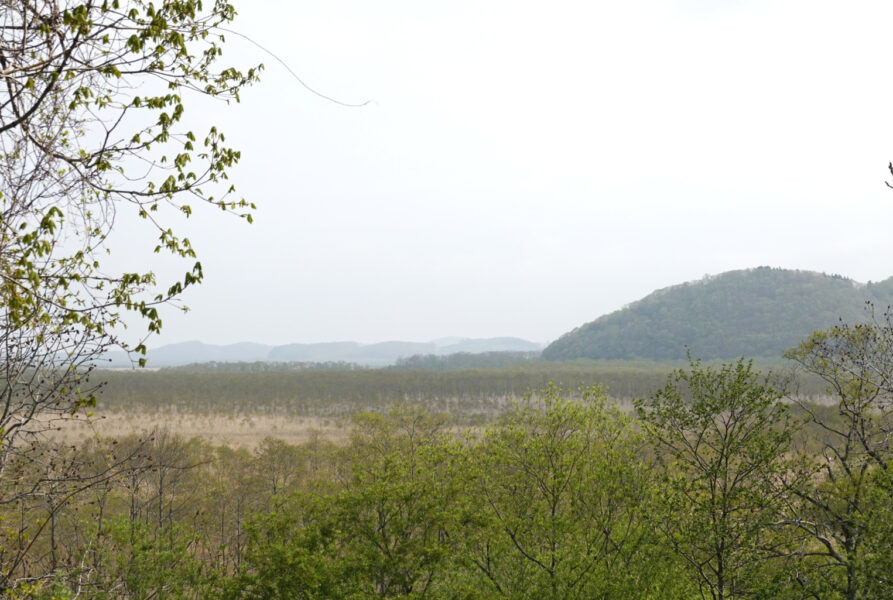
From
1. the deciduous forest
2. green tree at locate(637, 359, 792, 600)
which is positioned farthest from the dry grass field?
green tree at locate(637, 359, 792, 600)

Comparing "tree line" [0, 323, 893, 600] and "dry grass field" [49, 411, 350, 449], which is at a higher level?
"tree line" [0, 323, 893, 600]

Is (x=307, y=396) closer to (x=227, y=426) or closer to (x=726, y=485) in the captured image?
(x=227, y=426)

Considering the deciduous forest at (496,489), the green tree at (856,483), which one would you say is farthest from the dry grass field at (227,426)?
the green tree at (856,483)

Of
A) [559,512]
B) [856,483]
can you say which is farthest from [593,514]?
[856,483]

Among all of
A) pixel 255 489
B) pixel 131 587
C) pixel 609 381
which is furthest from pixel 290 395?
pixel 131 587

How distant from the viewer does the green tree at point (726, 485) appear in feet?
33.8

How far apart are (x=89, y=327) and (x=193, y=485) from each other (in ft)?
81.7

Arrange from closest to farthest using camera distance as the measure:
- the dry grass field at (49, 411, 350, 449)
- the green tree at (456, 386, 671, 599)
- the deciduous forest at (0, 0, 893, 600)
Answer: the deciduous forest at (0, 0, 893, 600)
the green tree at (456, 386, 671, 599)
the dry grass field at (49, 411, 350, 449)

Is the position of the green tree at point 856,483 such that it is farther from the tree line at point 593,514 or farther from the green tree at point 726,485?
the green tree at point 726,485

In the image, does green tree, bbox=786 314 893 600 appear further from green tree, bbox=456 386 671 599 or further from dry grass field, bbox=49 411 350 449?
dry grass field, bbox=49 411 350 449

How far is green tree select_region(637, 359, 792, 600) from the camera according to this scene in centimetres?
1029

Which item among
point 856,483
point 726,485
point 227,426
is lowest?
point 227,426

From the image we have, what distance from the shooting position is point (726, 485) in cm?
1116

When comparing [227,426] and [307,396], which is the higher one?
[307,396]
